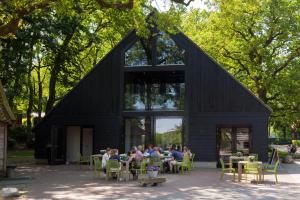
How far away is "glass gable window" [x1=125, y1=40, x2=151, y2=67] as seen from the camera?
2642cm

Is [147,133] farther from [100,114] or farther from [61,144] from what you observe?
[61,144]

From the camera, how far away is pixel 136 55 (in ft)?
87.4

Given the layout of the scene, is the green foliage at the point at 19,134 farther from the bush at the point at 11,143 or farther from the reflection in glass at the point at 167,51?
the reflection in glass at the point at 167,51

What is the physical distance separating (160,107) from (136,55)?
3192 millimetres

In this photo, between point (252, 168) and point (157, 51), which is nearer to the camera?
point (252, 168)

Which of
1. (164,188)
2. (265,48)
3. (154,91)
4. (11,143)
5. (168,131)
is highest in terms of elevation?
(265,48)

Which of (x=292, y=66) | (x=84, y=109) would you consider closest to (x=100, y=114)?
(x=84, y=109)

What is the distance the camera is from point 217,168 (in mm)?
24672

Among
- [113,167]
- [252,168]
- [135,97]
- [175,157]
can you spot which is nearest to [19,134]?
[135,97]

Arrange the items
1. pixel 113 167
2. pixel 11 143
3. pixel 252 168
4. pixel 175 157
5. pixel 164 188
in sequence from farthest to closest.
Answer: pixel 11 143, pixel 175 157, pixel 113 167, pixel 252 168, pixel 164 188

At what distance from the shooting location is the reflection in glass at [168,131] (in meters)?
25.9

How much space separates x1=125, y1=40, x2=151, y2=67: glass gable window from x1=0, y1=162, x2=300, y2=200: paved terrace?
28.1 ft

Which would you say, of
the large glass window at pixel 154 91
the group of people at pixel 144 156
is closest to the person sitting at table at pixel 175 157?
the group of people at pixel 144 156

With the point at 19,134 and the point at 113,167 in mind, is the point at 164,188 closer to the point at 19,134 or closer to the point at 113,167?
the point at 113,167
